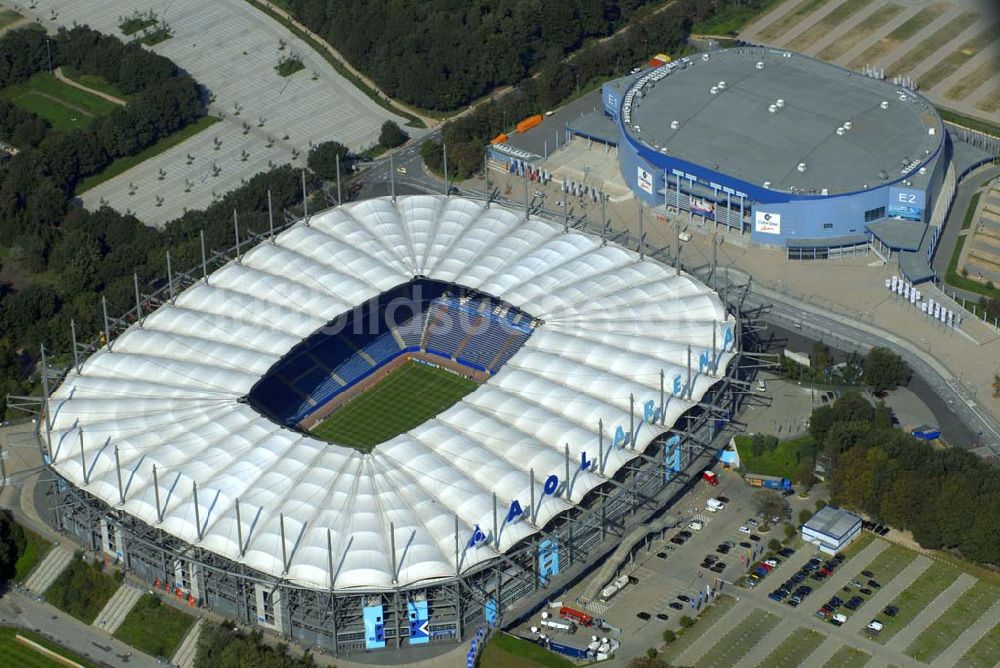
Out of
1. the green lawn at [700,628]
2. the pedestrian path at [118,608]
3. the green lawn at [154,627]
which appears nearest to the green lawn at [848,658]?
the green lawn at [700,628]

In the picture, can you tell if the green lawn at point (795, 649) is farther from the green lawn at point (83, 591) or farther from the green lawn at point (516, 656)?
the green lawn at point (83, 591)

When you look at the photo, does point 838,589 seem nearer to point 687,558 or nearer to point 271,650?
point 687,558

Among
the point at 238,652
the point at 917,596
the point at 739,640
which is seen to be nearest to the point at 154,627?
the point at 238,652

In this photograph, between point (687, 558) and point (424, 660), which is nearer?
point (424, 660)

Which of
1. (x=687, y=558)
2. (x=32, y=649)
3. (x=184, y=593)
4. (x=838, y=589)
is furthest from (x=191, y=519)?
(x=838, y=589)

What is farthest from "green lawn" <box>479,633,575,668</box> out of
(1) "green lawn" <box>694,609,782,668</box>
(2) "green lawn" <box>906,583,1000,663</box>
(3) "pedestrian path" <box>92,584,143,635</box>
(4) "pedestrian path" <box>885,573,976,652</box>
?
(3) "pedestrian path" <box>92,584,143,635</box>

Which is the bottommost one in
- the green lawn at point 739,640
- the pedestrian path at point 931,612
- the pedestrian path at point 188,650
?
the pedestrian path at point 188,650
